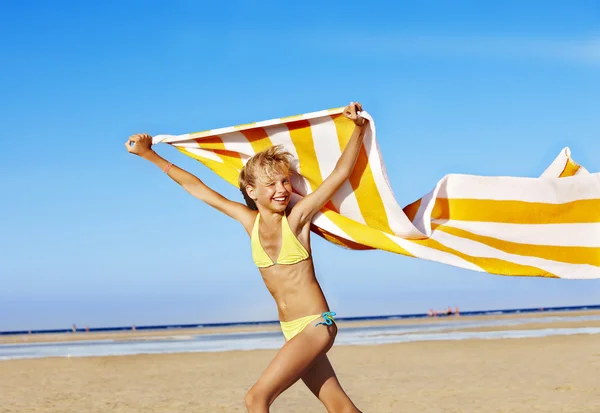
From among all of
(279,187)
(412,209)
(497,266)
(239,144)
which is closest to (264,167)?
(279,187)

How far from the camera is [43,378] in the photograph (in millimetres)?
16422

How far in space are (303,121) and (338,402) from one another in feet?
6.60

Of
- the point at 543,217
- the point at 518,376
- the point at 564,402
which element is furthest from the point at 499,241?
the point at 518,376

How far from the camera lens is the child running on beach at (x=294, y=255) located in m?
4.61

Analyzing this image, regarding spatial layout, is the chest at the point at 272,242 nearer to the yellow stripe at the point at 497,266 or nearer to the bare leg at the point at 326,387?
the bare leg at the point at 326,387

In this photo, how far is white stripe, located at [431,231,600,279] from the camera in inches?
221

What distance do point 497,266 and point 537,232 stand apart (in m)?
0.43

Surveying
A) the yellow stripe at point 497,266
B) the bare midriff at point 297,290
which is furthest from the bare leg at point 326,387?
the yellow stripe at point 497,266

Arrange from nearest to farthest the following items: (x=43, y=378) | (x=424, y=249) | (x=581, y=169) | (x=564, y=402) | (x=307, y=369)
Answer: (x=307, y=369) < (x=424, y=249) < (x=581, y=169) < (x=564, y=402) < (x=43, y=378)

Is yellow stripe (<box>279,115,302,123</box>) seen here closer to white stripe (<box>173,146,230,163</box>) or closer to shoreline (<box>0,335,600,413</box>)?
white stripe (<box>173,146,230,163</box>)

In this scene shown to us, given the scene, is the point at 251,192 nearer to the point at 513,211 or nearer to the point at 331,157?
the point at 331,157

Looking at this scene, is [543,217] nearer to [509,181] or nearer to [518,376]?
[509,181]

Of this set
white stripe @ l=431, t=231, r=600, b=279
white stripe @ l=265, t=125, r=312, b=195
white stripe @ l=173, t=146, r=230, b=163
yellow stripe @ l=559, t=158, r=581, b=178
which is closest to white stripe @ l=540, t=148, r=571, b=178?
yellow stripe @ l=559, t=158, r=581, b=178

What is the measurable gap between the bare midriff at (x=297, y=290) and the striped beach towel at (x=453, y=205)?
0.70 meters
